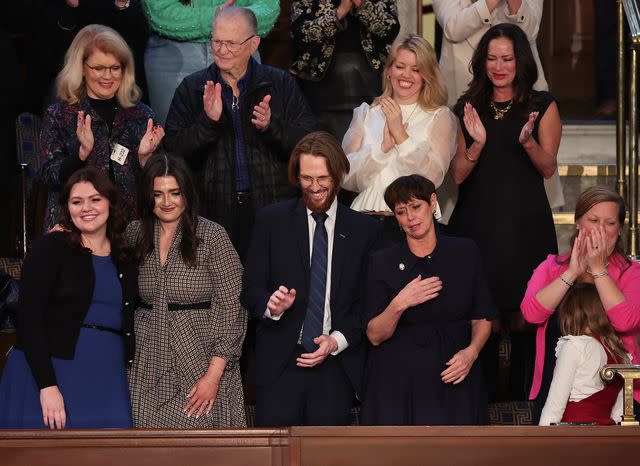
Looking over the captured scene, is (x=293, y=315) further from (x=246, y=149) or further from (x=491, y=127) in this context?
(x=491, y=127)

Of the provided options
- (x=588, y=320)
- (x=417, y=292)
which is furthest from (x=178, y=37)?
(x=588, y=320)

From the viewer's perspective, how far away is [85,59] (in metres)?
5.94

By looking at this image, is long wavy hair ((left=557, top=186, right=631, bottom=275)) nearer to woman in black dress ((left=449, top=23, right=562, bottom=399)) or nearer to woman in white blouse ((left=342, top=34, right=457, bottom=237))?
woman in black dress ((left=449, top=23, right=562, bottom=399))

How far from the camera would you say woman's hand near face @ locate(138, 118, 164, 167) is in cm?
583

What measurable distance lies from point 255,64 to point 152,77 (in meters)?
0.64

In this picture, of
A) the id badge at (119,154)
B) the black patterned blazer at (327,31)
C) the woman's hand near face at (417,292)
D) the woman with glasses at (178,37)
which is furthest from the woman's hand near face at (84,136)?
the woman's hand near face at (417,292)

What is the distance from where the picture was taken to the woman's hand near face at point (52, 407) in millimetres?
4988

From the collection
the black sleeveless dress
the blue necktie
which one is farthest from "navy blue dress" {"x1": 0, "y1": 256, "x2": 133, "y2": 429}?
the black sleeveless dress

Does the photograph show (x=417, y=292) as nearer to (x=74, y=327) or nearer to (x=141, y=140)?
(x=74, y=327)

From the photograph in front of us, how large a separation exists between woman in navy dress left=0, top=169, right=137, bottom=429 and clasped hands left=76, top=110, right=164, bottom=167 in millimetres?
498

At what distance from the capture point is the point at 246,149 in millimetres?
5965

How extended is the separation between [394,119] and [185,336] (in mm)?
1359

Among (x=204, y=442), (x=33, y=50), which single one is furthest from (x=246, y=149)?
(x=204, y=442)

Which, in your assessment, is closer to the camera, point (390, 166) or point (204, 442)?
point (204, 442)
